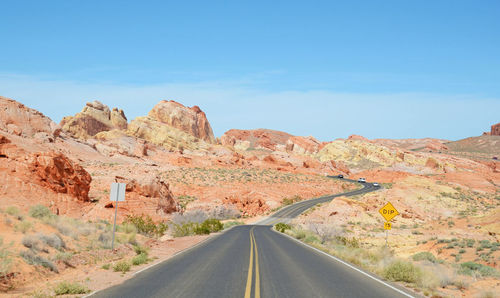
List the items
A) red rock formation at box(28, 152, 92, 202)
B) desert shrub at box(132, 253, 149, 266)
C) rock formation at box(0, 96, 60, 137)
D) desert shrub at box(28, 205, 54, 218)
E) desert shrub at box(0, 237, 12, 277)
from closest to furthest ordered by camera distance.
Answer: desert shrub at box(0, 237, 12, 277) → desert shrub at box(132, 253, 149, 266) → desert shrub at box(28, 205, 54, 218) → red rock formation at box(28, 152, 92, 202) → rock formation at box(0, 96, 60, 137)

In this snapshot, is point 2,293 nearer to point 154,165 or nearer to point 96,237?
point 96,237

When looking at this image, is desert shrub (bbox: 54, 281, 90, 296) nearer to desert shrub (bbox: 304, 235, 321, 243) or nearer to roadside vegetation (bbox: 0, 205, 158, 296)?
roadside vegetation (bbox: 0, 205, 158, 296)

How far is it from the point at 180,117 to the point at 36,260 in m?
129

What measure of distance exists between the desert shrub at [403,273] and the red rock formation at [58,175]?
24079 millimetres

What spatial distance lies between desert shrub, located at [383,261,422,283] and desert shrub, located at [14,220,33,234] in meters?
13.6

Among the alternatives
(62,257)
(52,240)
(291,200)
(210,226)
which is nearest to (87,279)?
(62,257)

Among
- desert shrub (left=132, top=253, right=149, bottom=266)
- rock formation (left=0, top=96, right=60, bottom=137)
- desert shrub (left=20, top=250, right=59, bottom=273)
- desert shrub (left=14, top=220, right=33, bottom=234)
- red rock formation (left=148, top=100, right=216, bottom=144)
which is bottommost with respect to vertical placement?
desert shrub (left=132, top=253, right=149, bottom=266)

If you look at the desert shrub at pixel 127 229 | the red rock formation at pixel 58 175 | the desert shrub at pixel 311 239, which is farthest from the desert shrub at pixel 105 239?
the desert shrub at pixel 311 239

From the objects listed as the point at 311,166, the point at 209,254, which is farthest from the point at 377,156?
the point at 209,254

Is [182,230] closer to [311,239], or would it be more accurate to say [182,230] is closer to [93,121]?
[311,239]

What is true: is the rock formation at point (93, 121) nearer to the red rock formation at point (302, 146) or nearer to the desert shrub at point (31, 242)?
the red rock formation at point (302, 146)

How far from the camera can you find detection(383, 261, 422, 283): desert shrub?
39.5 ft

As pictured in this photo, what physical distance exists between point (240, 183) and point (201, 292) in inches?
2883

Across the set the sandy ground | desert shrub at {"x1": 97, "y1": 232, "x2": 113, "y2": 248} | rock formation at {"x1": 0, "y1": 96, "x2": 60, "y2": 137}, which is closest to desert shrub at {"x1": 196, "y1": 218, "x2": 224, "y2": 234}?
desert shrub at {"x1": 97, "y1": 232, "x2": 113, "y2": 248}
